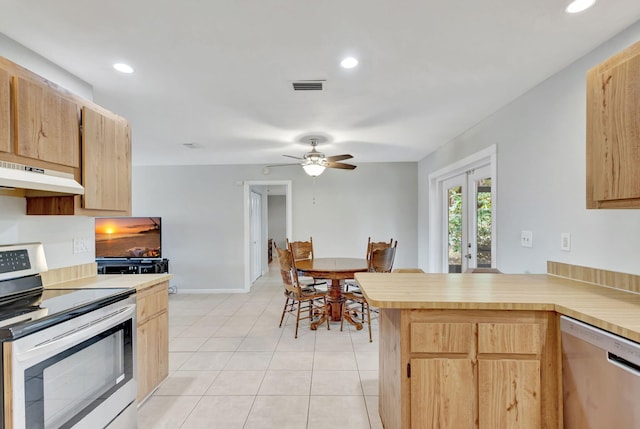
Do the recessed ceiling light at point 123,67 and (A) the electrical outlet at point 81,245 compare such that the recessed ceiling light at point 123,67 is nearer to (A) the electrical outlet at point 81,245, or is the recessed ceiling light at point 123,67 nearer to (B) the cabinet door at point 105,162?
(B) the cabinet door at point 105,162

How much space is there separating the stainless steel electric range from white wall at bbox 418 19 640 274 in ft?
9.52

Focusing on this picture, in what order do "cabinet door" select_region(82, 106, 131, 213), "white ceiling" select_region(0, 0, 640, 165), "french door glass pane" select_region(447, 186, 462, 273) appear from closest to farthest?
"white ceiling" select_region(0, 0, 640, 165)
"cabinet door" select_region(82, 106, 131, 213)
"french door glass pane" select_region(447, 186, 462, 273)

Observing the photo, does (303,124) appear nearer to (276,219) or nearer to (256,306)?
(256,306)

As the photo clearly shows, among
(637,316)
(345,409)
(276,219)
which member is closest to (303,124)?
(345,409)

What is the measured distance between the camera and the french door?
11.2ft

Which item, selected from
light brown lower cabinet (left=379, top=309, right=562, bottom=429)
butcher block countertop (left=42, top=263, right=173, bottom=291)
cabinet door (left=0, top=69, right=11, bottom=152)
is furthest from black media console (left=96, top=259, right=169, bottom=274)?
light brown lower cabinet (left=379, top=309, right=562, bottom=429)

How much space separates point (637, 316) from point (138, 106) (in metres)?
3.65

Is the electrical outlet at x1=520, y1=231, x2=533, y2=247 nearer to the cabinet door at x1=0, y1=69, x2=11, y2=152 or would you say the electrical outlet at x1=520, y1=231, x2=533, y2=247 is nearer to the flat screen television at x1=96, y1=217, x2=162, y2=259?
the cabinet door at x1=0, y1=69, x2=11, y2=152

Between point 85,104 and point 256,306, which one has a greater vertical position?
point 85,104

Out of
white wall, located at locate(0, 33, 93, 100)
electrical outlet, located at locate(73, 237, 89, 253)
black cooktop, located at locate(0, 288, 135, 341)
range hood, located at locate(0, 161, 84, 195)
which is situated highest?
white wall, located at locate(0, 33, 93, 100)

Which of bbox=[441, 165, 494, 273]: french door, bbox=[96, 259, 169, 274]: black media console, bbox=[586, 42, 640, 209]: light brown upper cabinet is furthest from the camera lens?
bbox=[96, 259, 169, 274]: black media console

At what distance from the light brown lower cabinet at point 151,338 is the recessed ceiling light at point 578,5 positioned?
295cm

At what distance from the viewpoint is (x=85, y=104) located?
199 cm

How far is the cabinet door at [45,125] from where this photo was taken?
5.17ft
